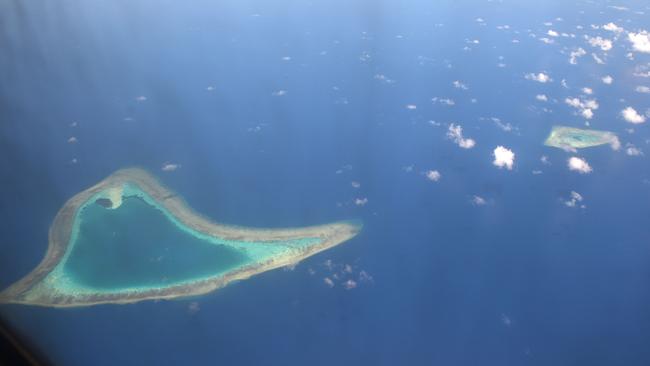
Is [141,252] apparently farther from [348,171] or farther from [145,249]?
[348,171]

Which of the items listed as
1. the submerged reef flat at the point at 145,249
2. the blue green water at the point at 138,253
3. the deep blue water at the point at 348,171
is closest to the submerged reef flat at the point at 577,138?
the deep blue water at the point at 348,171

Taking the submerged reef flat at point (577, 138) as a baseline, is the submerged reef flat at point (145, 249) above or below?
above

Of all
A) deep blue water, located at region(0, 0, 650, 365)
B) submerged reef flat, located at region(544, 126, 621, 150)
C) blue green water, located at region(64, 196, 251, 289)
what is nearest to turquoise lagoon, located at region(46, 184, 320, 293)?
blue green water, located at region(64, 196, 251, 289)

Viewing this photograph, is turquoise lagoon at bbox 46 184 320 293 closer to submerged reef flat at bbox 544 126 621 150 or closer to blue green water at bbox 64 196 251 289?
blue green water at bbox 64 196 251 289

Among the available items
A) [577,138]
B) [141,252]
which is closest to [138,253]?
[141,252]

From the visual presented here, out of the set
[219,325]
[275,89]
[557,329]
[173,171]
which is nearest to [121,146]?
[173,171]

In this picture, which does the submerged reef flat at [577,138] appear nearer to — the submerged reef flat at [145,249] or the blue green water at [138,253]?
the submerged reef flat at [145,249]

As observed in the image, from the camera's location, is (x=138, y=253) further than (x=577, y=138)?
No
